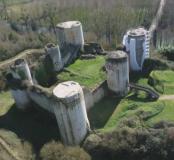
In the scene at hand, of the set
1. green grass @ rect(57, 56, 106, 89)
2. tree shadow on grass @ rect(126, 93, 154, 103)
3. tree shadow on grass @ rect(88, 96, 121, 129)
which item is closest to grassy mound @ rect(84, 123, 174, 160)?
tree shadow on grass @ rect(88, 96, 121, 129)

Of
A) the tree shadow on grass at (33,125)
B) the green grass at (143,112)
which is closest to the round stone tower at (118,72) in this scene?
the green grass at (143,112)

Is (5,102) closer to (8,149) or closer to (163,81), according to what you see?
(8,149)

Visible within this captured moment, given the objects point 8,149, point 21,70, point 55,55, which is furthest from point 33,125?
point 55,55

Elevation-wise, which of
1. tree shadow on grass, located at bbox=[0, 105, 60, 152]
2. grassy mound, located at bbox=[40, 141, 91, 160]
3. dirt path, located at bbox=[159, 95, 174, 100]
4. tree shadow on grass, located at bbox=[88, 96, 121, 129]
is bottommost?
tree shadow on grass, located at bbox=[0, 105, 60, 152]

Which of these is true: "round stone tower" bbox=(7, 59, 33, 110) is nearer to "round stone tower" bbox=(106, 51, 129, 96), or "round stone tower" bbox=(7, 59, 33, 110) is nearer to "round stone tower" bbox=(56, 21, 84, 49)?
"round stone tower" bbox=(56, 21, 84, 49)

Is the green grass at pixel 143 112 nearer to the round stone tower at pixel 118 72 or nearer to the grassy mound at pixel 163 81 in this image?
the round stone tower at pixel 118 72

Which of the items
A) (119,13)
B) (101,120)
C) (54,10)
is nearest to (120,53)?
(101,120)
